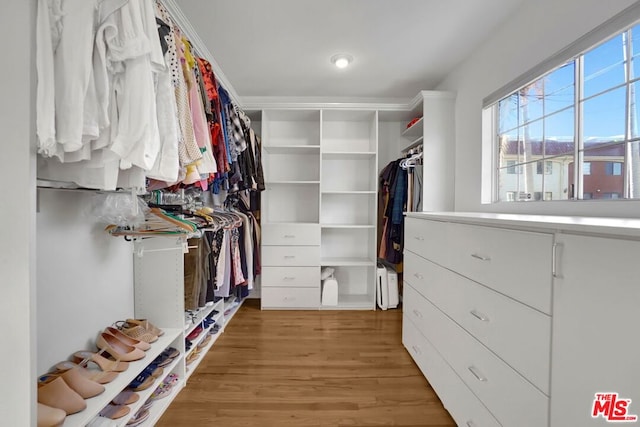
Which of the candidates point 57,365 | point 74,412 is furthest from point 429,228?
point 57,365

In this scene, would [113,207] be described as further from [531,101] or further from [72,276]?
[531,101]

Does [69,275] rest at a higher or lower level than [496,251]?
lower

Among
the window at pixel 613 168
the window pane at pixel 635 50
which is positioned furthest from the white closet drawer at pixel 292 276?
the window pane at pixel 635 50

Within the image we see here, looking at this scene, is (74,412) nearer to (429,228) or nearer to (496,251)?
(496,251)

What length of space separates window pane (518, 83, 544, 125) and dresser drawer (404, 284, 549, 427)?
1.31m

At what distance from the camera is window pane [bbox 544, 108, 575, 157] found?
1.31m

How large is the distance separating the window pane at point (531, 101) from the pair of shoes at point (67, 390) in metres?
2.53

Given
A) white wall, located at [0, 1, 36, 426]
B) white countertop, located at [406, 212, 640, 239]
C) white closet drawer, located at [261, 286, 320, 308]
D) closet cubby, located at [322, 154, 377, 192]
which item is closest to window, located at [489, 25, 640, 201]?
white countertop, located at [406, 212, 640, 239]

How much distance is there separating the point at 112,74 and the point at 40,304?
895 millimetres

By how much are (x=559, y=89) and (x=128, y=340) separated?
8.38 feet

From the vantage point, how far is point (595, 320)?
64 cm

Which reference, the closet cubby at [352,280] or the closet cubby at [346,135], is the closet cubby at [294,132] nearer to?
the closet cubby at [346,135]

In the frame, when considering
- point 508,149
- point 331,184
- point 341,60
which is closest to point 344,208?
point 331,184

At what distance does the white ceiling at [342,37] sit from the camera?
58.8 inches
